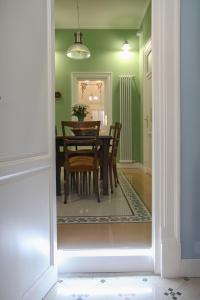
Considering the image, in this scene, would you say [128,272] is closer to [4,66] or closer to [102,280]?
[102,280]

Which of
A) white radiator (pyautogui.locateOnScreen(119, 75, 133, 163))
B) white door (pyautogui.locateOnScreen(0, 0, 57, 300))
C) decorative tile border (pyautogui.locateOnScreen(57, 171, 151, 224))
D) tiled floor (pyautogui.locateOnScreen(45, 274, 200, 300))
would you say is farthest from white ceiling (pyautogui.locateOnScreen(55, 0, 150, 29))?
tiled floor (pyautogui.locateOnScreen(45, 274, 200, 300))

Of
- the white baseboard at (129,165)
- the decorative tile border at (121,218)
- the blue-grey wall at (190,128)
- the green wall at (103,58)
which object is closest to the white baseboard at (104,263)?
the blue-grey wall at (190,128)

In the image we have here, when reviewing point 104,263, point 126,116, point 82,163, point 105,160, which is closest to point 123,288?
point 104,263

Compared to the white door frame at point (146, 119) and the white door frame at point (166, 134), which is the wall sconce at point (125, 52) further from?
the white door frame at point (166, 134)

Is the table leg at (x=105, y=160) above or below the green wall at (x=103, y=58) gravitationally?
below

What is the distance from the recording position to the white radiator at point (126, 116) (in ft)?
22.6

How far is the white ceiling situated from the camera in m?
5.65

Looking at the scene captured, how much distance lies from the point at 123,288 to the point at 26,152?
1.00m

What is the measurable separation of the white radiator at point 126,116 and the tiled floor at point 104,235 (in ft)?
13.8

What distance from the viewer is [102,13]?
6102 mm

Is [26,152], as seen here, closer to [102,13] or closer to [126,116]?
[102,13]

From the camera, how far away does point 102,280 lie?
181 cm

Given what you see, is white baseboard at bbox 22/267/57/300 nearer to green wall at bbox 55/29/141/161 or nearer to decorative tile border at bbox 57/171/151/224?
decorative tile border at bbox 57/171/151/224

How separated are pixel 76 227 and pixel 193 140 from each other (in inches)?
58.0
